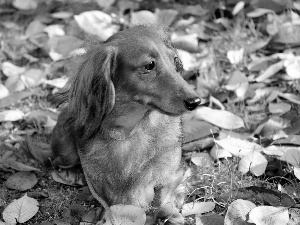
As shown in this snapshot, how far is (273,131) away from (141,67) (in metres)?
1.27

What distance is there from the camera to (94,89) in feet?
9.47

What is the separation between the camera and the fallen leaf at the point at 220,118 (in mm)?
3795

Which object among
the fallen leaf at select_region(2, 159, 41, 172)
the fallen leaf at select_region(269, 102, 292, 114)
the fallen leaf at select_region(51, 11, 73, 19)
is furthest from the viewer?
the fallen leaf at select_region(51, 11, 73, 19)

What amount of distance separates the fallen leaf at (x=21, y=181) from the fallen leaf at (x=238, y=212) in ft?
4.13

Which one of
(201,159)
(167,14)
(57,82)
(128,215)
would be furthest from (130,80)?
(167,14)

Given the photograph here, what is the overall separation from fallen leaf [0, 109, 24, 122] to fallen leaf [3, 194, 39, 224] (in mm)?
955

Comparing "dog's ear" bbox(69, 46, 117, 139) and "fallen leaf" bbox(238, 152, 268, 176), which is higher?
"dog's ear" bbox(69, 46, 117, 139)

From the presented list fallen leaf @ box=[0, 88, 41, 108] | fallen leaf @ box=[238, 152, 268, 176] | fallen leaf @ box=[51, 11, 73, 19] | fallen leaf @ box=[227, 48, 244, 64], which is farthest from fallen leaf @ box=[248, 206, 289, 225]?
fallen leaf @ box=[51, 11, 73, 19]

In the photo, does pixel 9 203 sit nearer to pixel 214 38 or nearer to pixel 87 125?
pixel 87 125

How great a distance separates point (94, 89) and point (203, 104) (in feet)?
4.68

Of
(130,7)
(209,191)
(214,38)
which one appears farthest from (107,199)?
(130,7)

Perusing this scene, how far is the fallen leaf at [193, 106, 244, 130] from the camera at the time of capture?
3.79m

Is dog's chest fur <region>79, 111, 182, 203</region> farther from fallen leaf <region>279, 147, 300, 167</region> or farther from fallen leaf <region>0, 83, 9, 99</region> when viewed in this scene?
fallen leaf <region>0, 83, 9, 99</region>

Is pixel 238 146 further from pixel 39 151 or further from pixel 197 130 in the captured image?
pixel 39 151
